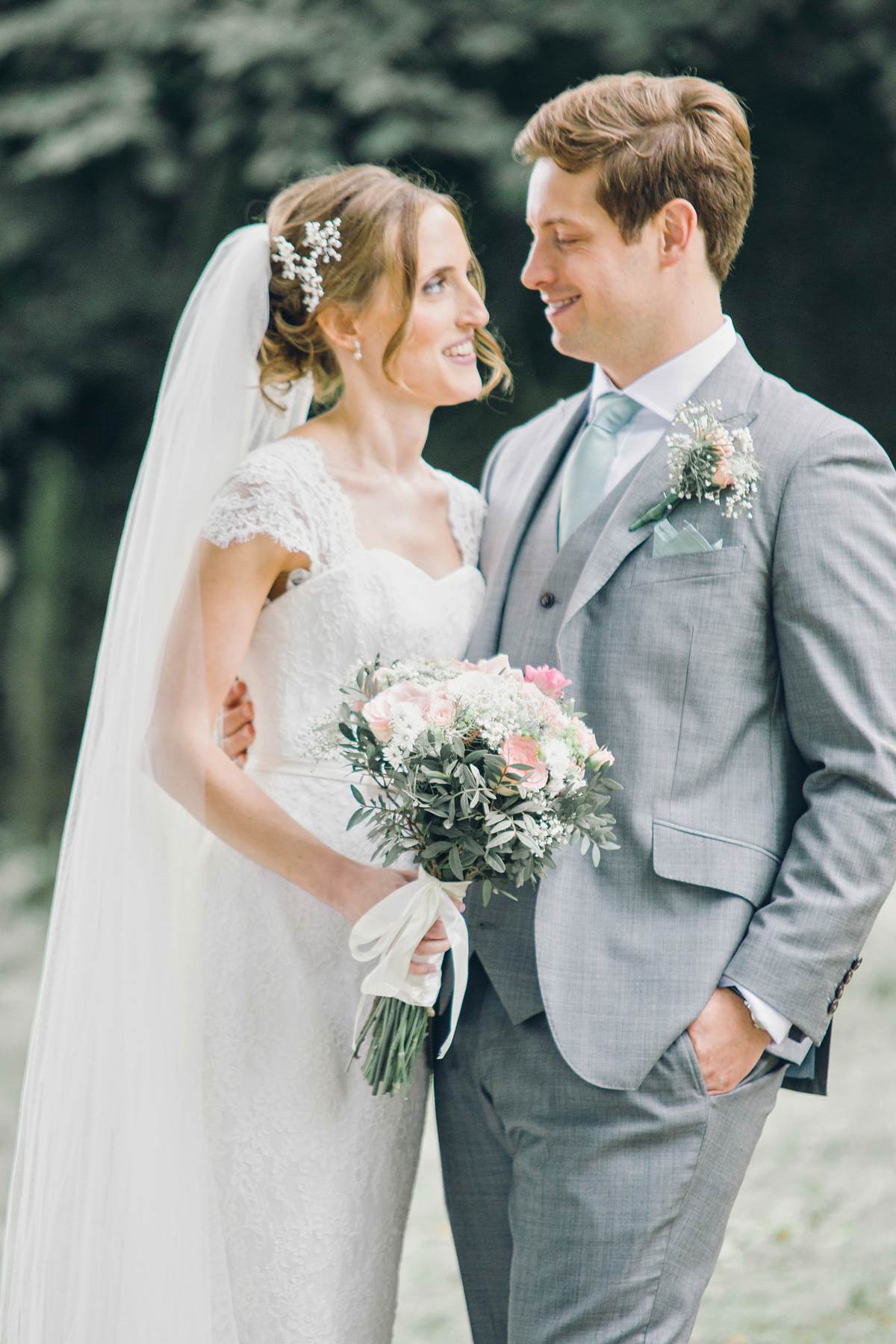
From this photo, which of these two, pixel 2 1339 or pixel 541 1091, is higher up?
pixel 541 1091

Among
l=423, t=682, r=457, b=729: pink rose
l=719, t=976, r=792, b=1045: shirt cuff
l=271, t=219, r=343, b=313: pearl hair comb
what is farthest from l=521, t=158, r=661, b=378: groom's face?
l=719, t=976, r=792, b=1045: shirt cuff

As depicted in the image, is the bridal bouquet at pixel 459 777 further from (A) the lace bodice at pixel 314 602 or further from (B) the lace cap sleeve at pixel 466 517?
(B) the lace cap sleeve at pixel 466 517

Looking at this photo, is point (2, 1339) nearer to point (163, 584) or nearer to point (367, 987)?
point (367, 987)

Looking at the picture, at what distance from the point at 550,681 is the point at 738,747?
443 millimetres

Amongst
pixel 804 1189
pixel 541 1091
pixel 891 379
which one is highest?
pixel 891 379

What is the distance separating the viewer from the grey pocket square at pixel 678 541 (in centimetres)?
229

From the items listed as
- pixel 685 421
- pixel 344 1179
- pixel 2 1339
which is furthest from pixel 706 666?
pixel 2 1339

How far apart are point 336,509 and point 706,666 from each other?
2.58 ft

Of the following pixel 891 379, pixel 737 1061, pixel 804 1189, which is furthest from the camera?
pixel 891 379

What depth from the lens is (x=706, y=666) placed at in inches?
89.4

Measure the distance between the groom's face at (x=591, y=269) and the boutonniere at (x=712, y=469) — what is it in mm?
296

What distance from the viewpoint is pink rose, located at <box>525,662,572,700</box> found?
2.08 metres

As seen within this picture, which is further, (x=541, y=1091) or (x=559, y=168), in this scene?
(x=559, y=168)

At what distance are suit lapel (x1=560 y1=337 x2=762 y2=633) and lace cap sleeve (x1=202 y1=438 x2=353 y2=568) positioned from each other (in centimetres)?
49
